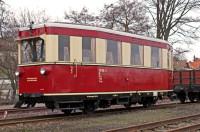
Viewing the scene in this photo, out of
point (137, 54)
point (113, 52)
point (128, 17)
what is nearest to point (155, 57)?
point (137, 54)

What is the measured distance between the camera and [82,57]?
17.1m

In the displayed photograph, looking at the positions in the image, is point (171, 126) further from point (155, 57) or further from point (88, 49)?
point (155, 57)

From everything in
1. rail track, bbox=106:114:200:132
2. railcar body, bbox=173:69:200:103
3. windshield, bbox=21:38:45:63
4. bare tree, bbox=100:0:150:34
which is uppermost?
bare tree, bbox=100:0:150:34

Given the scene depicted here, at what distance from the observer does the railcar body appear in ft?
90.6

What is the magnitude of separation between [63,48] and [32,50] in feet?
4.15

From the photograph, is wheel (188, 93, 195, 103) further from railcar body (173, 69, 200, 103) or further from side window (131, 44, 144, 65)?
side window (131, 44, 144, 65)

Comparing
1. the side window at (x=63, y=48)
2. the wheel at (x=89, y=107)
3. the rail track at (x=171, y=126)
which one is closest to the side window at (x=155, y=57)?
the wheel at (x=89, y=107)

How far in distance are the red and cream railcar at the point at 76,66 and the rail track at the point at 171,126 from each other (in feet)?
11.2

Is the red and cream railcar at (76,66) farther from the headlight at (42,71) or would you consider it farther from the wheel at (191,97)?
the wheel at (191,97)

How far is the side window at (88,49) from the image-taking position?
17.2 m

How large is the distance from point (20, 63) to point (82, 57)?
2.32 m

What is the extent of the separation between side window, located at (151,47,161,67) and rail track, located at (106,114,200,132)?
5.06 m

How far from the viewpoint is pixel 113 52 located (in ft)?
61.4

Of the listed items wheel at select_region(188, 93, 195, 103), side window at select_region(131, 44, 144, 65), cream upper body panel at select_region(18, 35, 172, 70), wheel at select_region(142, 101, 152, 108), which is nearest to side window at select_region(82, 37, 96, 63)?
cream upper body panel at select_region(18, 35, 172, 70)
